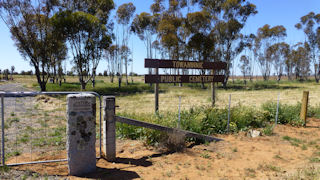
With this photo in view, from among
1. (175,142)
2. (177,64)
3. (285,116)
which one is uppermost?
(177,64)

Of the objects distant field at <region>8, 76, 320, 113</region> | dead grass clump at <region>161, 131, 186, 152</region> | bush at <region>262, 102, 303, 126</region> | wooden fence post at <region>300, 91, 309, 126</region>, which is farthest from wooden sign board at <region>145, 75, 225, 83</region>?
wooden fence post at <region>300, 91, 309, 126</region>

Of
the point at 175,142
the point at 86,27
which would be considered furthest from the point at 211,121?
the point at 86,27

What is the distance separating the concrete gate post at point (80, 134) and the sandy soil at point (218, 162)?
0.22 metres

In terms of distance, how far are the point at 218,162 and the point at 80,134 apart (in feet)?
9.61

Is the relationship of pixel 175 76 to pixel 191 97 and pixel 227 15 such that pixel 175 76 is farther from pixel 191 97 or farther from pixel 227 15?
pixel 227 15

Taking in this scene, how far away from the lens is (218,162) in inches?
192

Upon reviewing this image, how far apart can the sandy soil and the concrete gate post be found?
0.22 meters

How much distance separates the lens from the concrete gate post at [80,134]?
3.92 m

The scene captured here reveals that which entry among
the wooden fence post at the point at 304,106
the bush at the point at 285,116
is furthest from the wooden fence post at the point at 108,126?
the wooden fence post at the point at 304,106

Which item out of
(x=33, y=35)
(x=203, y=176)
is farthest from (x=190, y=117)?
(x=33, y=35)

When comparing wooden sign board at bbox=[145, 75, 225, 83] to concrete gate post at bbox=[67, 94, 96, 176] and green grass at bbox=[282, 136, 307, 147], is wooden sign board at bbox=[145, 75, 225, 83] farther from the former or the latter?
concrete gate post at bbox=[67, 94, 96, 176]

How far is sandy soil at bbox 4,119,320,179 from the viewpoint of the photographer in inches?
163

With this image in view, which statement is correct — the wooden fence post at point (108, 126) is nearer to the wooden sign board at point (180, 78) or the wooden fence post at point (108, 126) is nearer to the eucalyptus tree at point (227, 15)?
the wooden sign board at point (180, 78)

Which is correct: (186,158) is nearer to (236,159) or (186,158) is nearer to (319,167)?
(236,159)
